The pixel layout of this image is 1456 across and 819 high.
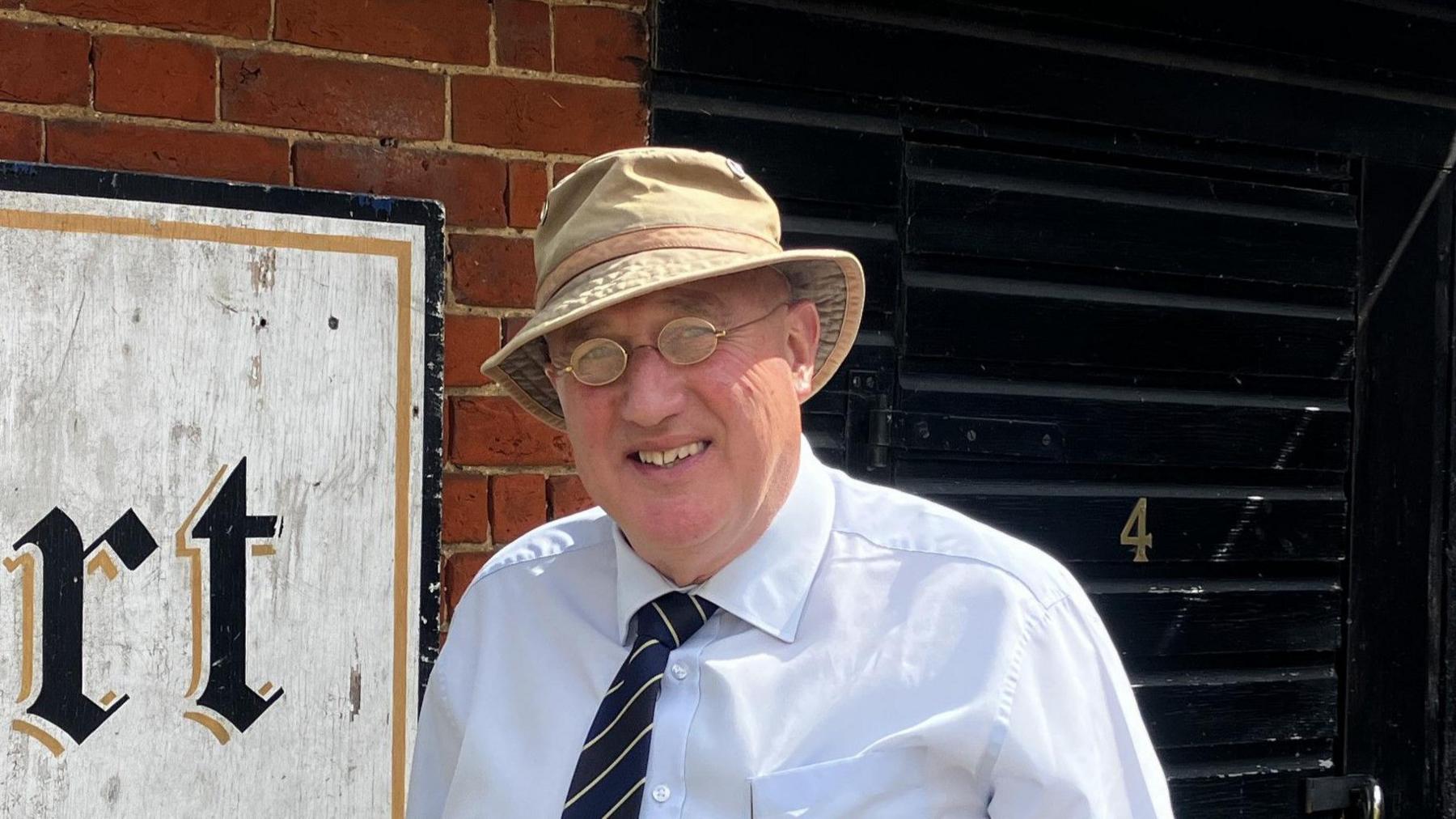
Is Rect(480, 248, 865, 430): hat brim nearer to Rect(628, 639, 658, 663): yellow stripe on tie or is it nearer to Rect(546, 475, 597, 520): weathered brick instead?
Rect(628, 639, 658, 663): yellow stripe on tie

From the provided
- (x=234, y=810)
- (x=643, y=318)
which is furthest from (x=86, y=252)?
(x=643, y=318)

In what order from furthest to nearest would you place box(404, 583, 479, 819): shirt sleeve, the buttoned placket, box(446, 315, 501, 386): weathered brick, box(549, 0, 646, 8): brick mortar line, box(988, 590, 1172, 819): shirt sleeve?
box(549, 0, 646, 8): brick mortar line → box(446, 315, 501, 386): weathered brick → box(404, 583, 479, 819): shirt sleeve → the buttoned placket → box(988, 590, 1172, 819): shirt sleeve

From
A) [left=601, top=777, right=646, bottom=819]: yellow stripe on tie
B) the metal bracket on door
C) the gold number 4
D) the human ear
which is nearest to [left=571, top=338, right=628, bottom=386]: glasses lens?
the human ear

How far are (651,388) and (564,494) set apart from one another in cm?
112

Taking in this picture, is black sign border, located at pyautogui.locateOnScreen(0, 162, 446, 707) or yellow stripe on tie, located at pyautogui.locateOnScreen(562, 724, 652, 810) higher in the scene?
black sign border, located at pyautogui.locateOnScreen(0, 162, 446, 707)

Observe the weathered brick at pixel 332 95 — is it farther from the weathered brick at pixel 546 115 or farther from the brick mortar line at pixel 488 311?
the brick mortar line at pixel 488 311

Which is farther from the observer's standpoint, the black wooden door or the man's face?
the black wooden door

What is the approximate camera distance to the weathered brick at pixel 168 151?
2.33m

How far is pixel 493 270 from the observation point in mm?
2629

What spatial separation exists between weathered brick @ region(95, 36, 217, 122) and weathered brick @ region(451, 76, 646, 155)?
43 centimetres

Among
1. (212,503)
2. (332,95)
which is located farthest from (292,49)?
(212,503)

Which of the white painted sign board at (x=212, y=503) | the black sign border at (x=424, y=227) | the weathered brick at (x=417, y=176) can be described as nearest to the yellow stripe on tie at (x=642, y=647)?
the black sign border at (x=424, y=227)

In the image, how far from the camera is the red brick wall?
2.34 m

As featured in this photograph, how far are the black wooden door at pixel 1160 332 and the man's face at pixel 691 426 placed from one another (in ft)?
4.16
